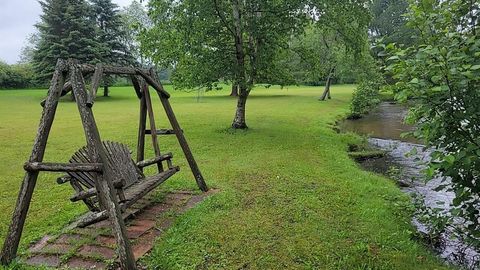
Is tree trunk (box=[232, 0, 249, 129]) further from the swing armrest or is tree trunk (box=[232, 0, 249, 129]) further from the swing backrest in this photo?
the swing backrest

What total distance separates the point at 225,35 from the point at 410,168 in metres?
7.57

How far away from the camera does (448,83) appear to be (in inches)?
128

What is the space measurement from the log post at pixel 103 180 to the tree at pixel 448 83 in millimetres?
3112

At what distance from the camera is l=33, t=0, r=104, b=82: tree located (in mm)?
31297

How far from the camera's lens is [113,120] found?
18.7 meters

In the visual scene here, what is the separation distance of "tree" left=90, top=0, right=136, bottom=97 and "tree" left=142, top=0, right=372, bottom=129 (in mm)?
21752

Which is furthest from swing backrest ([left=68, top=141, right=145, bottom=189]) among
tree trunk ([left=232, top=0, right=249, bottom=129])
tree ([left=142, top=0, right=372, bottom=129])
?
tree trunk ([left=232, top=0, right=249, bottom=129])

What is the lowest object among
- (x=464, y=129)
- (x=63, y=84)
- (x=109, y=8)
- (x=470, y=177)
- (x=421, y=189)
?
(x=421, y=189)

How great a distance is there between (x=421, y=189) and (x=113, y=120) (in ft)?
48.5

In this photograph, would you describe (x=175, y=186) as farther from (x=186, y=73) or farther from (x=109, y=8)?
(x=109, y=8)

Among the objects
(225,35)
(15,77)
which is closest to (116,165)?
(225,35)

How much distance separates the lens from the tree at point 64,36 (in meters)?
31.3

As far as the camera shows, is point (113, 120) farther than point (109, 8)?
No

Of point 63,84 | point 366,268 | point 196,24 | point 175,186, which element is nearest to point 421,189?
point 366,268
